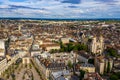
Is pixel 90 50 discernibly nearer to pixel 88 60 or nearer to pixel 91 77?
pixel 88 60

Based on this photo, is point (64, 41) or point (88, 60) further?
point (64, 41)

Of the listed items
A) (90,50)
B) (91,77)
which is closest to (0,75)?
(91,77)

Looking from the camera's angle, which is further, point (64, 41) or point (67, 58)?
point (64, 41)

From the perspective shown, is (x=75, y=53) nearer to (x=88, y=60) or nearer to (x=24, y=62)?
(x=88, y=60)

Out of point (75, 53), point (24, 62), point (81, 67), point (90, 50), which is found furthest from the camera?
point (90, 50)

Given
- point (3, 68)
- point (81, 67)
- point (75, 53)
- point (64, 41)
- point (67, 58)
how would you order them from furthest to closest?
point (64, 41) < point (75, 53) < point (67, 58) < point (3, 68) < point (81, 67)

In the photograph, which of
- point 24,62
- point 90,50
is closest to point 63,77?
point 24,62

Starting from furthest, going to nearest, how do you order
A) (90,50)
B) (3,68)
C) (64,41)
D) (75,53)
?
1. (64,41)
2. (90,50)
3. (75,53)
4. (3,68)

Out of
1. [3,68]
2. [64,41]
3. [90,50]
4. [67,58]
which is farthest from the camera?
[64,41]
